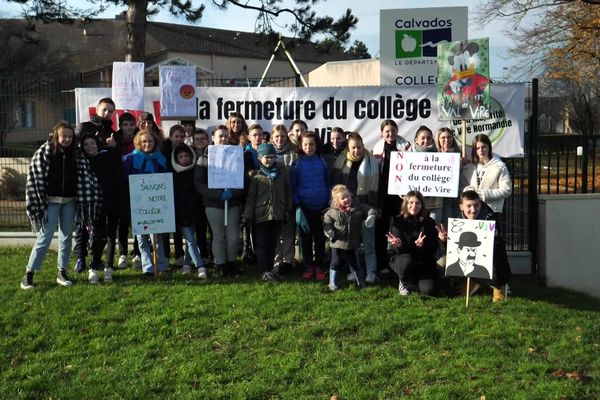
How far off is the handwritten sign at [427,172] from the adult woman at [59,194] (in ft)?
11.6

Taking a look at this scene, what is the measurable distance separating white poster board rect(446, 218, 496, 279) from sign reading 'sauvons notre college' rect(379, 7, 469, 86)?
3.78 meters

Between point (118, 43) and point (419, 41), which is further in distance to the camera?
point (118, 43)

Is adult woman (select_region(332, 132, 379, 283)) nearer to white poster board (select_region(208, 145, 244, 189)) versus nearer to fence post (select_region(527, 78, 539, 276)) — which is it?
white poster board (select_region(208, 145, 244, 189))

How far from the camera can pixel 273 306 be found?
6.64m

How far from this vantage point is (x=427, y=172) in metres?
7.51

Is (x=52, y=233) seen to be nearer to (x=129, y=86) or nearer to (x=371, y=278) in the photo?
(x=129, y=86)

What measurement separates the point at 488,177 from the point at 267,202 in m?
2.62

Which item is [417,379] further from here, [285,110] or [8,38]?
[8,38]

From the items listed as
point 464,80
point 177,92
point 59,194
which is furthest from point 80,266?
point 464,80

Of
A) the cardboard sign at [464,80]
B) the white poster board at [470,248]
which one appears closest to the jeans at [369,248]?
the white poster board at [470,248]

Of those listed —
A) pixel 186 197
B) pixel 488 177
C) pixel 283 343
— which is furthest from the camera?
pixel 186 197

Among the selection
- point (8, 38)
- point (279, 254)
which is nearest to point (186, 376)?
point (279, 254)

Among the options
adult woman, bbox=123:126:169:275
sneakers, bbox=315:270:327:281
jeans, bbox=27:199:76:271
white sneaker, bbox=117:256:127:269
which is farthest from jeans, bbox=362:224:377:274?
jeans, bbox=27:199:76:271

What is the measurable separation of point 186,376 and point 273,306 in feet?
5.71
